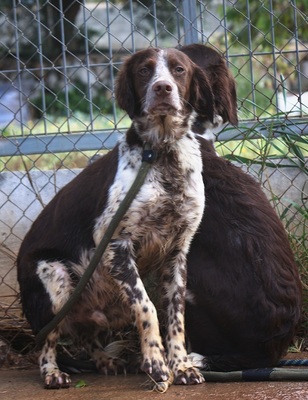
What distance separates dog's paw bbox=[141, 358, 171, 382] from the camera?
12.4 ft

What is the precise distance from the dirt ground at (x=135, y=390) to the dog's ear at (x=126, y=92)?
120cm

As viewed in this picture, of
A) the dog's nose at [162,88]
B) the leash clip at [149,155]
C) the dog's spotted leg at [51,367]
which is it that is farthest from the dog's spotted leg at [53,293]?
the dog's nose at [162,88]

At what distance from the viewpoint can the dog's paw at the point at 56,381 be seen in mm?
3949

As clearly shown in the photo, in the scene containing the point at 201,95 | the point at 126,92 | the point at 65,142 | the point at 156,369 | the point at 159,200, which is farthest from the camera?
the point at 65,142

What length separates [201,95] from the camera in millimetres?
4137

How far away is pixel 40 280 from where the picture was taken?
4.12 metres

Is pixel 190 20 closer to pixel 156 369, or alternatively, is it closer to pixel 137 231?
pixel 137 231

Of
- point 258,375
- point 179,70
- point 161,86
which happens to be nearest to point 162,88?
point 161,86

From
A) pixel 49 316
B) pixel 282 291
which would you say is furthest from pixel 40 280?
pixel 282 291

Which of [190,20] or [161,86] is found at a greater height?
[190,20]

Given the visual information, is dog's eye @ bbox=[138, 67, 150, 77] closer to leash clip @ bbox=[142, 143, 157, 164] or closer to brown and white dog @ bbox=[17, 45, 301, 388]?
brown and white dog @ bbox=[17, 45, 301, 388]

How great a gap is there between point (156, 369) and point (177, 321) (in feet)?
0.94

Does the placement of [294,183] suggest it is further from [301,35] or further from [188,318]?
[301,35]

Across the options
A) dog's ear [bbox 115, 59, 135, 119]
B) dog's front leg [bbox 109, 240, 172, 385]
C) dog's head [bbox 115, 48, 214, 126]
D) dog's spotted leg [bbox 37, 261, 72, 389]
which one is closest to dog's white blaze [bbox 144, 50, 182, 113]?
dog's head [bbox 115, 48, 214, 126]
